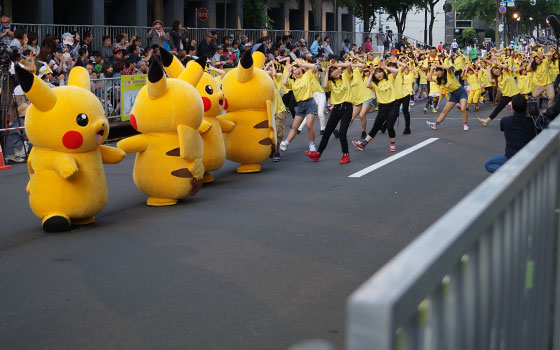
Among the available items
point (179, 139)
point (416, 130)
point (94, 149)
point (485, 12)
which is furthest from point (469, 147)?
point (485, 12)

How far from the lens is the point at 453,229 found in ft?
6.02

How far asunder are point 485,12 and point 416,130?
59.0m

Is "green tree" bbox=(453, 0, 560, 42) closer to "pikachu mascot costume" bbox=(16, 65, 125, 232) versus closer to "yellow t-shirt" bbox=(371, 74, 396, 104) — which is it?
"yellow t-shirt" bbox=(371, 74, 396, 104)

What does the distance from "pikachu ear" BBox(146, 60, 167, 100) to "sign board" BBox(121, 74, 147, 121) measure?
8.38 meters

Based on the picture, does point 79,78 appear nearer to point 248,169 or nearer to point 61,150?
point 61,150

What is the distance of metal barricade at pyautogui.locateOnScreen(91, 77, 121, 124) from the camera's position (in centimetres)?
1902

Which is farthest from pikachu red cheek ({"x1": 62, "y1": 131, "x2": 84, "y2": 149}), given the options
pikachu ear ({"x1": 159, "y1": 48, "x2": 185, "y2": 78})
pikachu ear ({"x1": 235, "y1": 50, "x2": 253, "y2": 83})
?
pikachu ear ({"x1": 235, "y1": 50, "x2": 253, "y2": 83})

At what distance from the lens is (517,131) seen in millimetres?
10055

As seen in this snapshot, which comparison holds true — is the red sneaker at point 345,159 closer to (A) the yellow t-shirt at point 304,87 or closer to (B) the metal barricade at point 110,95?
(A) the yellow t-shirt at point 304,87

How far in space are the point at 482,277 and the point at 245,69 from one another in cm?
1230

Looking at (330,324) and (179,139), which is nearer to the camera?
(330,324)

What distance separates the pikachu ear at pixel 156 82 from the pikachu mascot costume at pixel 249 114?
2.94m

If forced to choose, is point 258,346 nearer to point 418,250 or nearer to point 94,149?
point 418,250

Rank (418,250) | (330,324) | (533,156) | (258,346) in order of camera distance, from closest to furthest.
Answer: (418,250) → (533,156) → (258,346) → (330,324)
